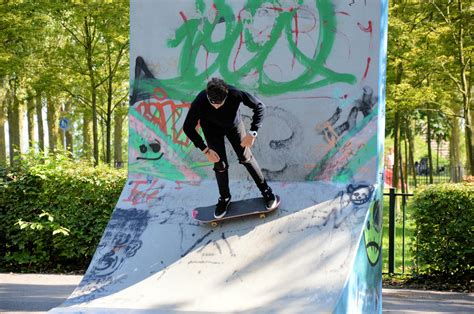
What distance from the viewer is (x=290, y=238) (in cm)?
725

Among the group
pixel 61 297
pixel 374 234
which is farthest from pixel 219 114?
pixel 61 297

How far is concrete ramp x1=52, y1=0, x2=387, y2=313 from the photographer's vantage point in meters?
6.87

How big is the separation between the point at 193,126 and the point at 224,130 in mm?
348

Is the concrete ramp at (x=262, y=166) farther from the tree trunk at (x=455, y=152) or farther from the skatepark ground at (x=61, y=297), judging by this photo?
the tree trunk at (x=455, y=152)

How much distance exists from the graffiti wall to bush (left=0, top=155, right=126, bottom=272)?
342 cm

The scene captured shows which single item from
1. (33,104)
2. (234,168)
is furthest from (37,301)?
(33,104)

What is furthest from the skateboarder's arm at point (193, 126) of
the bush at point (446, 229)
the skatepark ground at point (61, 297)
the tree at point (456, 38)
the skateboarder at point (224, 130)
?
the tree at point (456, 38)

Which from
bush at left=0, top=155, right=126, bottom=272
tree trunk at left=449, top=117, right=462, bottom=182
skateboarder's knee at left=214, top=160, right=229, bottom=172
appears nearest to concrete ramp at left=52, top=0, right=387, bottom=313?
skateboarder's knee at left=214, top=160, right=229, bottom=172

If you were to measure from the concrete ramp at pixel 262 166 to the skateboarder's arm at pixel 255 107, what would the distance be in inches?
19.9

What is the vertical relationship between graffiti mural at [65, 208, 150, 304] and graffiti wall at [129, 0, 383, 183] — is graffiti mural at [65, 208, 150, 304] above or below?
below

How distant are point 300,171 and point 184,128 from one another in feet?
4.66

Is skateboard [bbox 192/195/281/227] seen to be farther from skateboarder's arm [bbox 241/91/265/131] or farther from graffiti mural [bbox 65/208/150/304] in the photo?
skateboarder's arm [bbox 241/91/265/131]

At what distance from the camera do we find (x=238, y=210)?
7578mm

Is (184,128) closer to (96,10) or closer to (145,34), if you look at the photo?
(145,34)
